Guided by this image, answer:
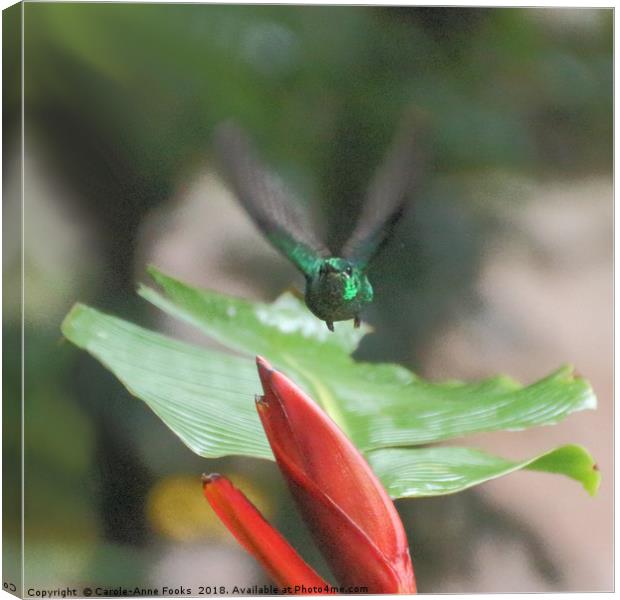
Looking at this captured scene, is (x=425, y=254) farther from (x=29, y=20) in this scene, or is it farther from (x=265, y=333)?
(x=29, y=20)

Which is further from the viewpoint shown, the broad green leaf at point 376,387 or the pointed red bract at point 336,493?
the broad green leaf at point 376,387

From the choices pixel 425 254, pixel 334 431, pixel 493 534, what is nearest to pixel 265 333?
pixel 334 431

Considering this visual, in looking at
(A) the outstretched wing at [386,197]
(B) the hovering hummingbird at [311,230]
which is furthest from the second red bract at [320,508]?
(A) the outstretched wing at [386,197]

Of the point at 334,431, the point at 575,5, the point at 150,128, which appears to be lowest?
the point at 334,431

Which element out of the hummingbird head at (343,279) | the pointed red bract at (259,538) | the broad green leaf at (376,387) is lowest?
the pointed red bract at (259,538)

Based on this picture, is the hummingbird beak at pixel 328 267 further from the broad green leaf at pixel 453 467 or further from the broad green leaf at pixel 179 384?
the broad green leaf at pixel 453 467

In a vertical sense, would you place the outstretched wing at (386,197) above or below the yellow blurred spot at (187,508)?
above

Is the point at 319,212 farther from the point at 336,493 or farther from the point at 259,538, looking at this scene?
the point at 259,538
